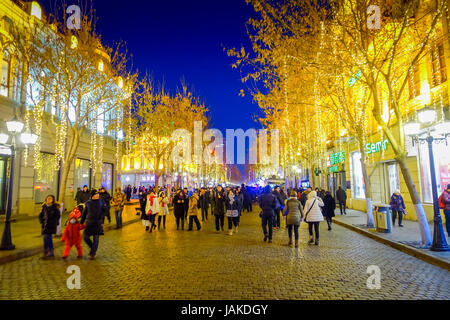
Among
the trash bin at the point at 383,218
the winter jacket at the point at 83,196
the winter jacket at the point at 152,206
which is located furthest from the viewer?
the winter jacket at the point at 83,196

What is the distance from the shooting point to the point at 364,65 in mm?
10805

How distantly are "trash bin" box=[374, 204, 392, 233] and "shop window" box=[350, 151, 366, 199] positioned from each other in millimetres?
10524

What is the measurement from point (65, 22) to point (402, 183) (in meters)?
A: 17.8

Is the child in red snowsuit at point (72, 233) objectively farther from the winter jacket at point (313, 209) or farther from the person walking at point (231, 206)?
the winter jacket at point (313, 209)

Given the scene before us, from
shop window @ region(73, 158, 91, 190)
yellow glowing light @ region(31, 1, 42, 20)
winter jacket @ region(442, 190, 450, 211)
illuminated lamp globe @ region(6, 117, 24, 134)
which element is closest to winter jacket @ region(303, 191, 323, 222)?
winter jacket @ region(442, 190, 450, 211)

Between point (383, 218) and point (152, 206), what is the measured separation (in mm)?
9326

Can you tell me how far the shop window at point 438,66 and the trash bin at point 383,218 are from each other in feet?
20.7

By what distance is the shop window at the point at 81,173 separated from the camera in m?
21.7

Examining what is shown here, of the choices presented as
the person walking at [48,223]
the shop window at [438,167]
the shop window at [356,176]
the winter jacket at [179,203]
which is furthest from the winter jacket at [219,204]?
the shop window at [356,176]

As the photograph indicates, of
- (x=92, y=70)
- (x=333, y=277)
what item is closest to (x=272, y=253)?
(x=333, y=277)

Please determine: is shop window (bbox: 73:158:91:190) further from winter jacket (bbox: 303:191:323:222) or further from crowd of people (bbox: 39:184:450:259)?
winter jacket (bbox: 303:191:323:222)

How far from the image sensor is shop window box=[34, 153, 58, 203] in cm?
1769

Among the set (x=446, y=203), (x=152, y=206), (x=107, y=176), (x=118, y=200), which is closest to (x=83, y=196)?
(x=118, y=200)
